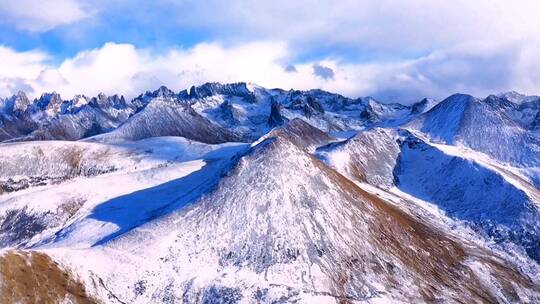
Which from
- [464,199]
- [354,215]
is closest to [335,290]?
[354,215]

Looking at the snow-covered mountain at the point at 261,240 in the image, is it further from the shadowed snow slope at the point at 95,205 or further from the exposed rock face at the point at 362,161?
the exposed rock face at the point at 362,161

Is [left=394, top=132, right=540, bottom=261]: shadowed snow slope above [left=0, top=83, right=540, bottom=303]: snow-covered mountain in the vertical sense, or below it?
below

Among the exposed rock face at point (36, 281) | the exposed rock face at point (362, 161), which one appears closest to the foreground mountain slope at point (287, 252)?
the exposed rock face at point (36, 281)

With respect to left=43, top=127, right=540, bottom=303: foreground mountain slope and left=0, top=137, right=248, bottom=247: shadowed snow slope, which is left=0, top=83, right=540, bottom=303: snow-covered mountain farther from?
left=0, top=137, right=248, bottom=247: shadowed snow slope

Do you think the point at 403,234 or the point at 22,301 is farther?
the point at 403,234

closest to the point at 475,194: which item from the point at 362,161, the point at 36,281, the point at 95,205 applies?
the point at 362,161

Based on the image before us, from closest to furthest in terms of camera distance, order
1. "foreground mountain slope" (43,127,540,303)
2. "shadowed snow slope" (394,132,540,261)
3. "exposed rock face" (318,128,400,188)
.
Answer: "foreground mountain slope" (43,127,540,303), "shadowed snow slope" (394,132,540,261), "exposed rock face" (318,128,400,188)

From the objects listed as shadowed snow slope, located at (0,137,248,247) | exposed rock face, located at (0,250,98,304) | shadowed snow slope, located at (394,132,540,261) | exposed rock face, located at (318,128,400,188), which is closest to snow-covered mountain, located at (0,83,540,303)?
exposed rock face, located at (0,250,98,304)

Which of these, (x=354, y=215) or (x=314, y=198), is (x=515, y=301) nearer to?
(x=354, y=215)
